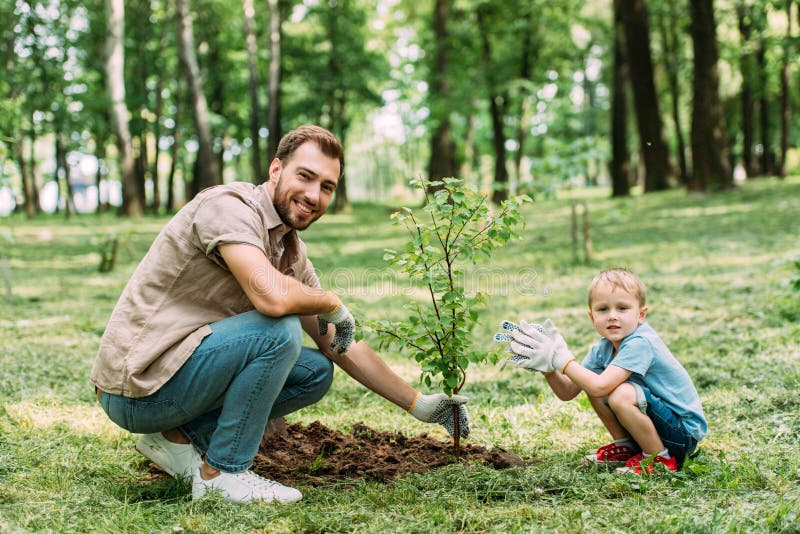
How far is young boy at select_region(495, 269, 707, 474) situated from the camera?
9.95ft

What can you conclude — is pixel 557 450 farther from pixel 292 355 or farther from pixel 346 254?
pixel 346 254

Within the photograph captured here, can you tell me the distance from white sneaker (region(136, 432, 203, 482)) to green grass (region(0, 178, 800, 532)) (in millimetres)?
69

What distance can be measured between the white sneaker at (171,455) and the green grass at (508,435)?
0.07 metres

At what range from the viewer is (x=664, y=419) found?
3.07 metres

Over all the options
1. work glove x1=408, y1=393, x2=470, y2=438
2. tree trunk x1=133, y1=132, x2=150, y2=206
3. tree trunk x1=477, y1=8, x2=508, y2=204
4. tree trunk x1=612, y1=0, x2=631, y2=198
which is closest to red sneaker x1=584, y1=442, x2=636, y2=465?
work glove x1=408, y1=393, x2=470, y2=438

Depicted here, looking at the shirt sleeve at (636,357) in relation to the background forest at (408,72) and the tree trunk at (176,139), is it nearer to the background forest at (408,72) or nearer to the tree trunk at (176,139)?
the background forest at (408,72)

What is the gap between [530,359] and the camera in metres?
3.02

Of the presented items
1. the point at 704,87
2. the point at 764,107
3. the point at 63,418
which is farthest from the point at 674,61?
the point at 63,418

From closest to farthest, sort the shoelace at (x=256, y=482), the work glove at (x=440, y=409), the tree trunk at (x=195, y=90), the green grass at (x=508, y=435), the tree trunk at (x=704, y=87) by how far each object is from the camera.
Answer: the green grass at (x=508, y=435), the shoelace at (x=256, y=482), the work glove at (x=440, y=409), the tree trunk at (x=704, y=87), the tree trunk at (x=195, y=90)

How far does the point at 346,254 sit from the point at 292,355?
9.61 meters

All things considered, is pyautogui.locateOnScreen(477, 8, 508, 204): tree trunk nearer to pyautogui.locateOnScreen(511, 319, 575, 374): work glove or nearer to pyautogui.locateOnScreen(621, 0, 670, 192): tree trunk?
pyautogui.locateOnScreen(621, 0, 670, 192): tree trunk

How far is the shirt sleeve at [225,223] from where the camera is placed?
9.25 ft

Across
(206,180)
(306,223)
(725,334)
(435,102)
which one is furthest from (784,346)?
(435,102)

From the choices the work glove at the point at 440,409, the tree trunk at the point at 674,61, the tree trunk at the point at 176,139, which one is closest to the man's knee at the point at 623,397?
the work glove at the point at 440,409
